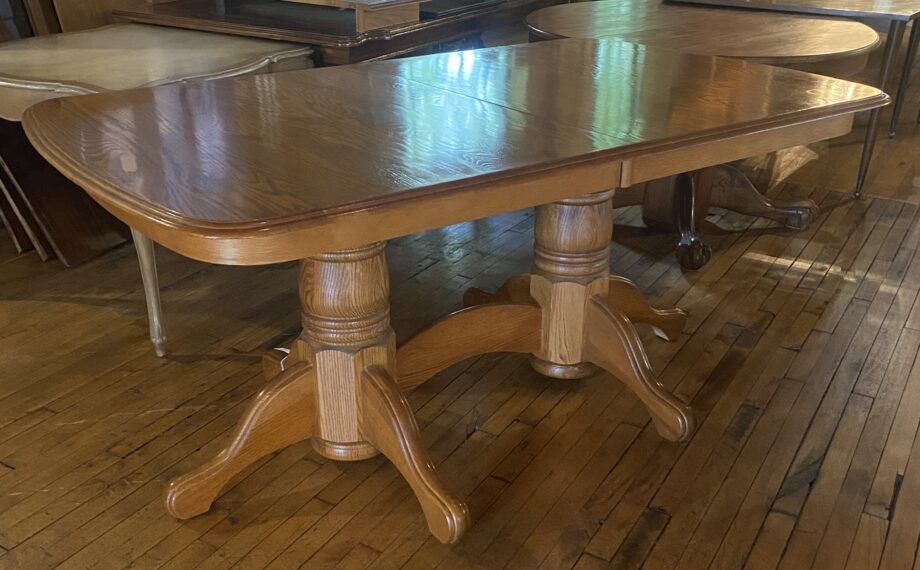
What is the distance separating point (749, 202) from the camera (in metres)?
2.78

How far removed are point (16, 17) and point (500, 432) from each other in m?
1.87

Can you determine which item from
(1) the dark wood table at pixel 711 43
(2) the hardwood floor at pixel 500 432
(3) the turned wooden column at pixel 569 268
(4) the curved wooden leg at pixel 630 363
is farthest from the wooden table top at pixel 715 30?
(4) the curved wooden leg at pixel 630 363

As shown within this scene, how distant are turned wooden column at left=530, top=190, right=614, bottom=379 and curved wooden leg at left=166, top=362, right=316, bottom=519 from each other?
1.79 feet

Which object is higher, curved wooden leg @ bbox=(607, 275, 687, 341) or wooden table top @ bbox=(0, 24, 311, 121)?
wooden table top @ bbox=(0, 24, 311, 121)

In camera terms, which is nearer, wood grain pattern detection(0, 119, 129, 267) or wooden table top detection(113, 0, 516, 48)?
wooden table top detection(113, 0, 516, 48)

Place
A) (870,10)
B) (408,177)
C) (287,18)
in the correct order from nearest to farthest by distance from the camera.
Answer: (408,177) → (287,18) → (870,10)

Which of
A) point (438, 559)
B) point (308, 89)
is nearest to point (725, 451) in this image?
point (438, 559)

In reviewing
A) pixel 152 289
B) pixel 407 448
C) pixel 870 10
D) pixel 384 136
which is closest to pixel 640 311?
pixel 407 448

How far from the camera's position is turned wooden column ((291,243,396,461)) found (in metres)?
1.45

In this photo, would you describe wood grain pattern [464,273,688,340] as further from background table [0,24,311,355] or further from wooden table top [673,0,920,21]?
wooden table top [673,0,920,21]

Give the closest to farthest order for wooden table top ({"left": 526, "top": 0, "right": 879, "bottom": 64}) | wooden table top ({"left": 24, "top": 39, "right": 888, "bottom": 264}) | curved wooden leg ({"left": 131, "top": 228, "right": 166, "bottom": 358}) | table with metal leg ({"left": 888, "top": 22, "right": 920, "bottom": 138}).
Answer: wooden table top ({"left": 24, "top": 39, "right": 888, "bottom": 264})
curved wooden leg ({"left": 131, "top": 228, "right": 166, "bottom": 358})
wooden table top ({"left": 526, "top": 0, "right": 879, "bottom": 64})
table with metal leg ({"left": 888, "top": 22, "right": 920, "bottom": 138})

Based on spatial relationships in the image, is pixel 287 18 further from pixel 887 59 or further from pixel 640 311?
pixel 887 59

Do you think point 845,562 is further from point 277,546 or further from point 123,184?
point 123,184

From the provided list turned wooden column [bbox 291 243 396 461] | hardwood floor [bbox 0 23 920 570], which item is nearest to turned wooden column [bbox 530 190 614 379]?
hardwood floor [bbox 0 23 920 570]
